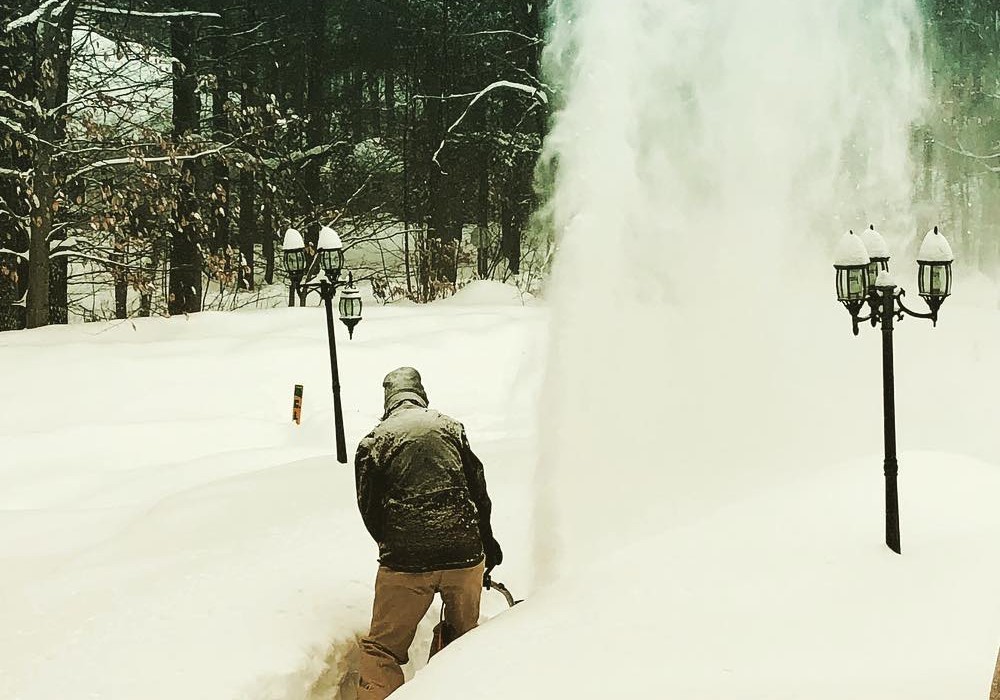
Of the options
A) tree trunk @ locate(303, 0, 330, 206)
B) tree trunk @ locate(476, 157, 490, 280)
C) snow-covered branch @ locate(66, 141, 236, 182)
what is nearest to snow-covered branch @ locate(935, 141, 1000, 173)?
tree trunk @ locate(476, 157, 490, 280)

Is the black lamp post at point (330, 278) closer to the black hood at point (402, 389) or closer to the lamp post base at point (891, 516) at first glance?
the black hood at point (402, 389)

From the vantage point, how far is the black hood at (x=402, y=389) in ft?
18.6

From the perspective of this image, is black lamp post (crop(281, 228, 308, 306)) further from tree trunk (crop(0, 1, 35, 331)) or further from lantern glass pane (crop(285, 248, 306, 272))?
tree trunk (crop(0, 1, 35, 331))

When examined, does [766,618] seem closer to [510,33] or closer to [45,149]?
[45,149]

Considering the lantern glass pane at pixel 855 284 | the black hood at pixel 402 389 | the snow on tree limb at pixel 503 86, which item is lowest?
the black hood at pixel 402 389

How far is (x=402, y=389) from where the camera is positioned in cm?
572

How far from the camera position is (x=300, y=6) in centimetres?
2494

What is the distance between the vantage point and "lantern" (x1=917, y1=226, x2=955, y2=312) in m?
7.95

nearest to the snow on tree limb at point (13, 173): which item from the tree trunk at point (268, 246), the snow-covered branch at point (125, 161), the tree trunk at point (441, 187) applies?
the snow-covered branch at point (125, 161)

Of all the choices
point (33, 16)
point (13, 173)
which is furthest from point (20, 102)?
point (33, 16)

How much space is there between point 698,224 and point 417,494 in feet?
44.9

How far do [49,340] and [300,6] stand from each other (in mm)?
12033

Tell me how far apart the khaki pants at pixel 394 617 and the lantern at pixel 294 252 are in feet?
26.6

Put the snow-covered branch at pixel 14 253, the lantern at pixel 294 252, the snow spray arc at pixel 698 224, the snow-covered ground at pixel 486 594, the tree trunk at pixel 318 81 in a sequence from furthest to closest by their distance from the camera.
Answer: the tree trunk at pixel 318 81, the snow-covered branch at pixel 14 253, the lantern at pixel 294 252, the snow spray arc at pixel 698 224, the snow-covered ground at pixel 486 594
